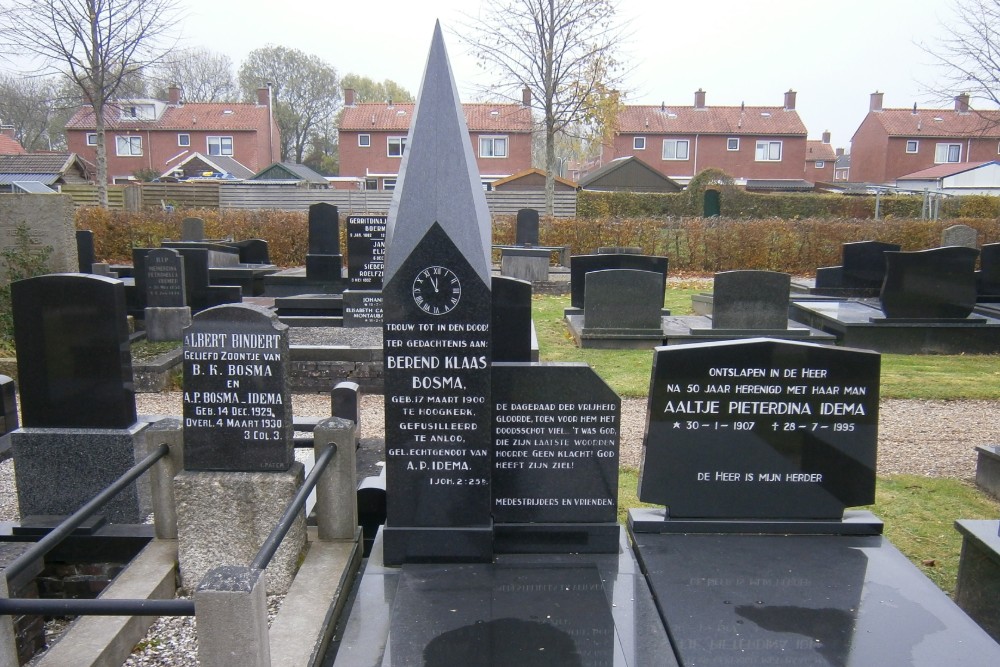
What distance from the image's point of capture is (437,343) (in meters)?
3.95

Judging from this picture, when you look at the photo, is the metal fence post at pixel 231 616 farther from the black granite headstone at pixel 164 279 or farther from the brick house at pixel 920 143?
the brick house at pixel 920 143

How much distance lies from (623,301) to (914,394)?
166 inches

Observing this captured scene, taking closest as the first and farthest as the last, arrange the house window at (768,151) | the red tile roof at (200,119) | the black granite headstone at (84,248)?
the black granite headstone at (84,248) < the house window at (768,151) < the red tile roof at (200,119)

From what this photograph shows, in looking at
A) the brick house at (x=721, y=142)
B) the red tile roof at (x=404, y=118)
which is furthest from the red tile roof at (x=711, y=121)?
the red tile roof at (x=404, y=118)

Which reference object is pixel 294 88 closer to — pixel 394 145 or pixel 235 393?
pixel 394 145

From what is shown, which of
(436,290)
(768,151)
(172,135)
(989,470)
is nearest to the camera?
(436,290)

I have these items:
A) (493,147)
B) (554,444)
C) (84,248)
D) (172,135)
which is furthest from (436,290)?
(172,135)

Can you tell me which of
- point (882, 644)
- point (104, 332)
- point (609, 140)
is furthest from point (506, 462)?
point (609, 140)

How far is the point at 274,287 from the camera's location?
43.9ft

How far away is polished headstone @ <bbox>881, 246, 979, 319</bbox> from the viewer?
11109 mm

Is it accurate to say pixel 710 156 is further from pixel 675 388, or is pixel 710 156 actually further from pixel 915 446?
pixel 675 388

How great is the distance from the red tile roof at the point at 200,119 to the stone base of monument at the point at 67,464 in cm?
4963

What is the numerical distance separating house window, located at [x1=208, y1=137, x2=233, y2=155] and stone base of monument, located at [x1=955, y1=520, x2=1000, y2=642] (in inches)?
2085

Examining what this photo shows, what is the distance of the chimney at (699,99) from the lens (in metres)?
50.7
